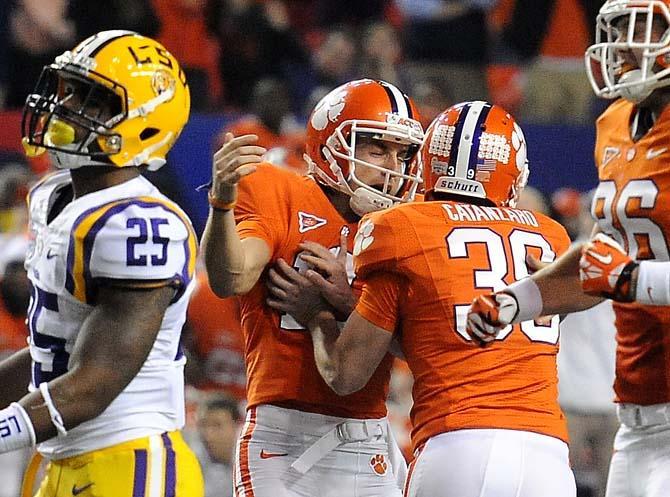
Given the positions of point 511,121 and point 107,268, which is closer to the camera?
point 107,268

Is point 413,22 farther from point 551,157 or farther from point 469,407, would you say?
point 469,407

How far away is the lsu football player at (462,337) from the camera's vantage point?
3.09 metres

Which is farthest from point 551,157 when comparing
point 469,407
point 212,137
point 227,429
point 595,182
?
point 469,407

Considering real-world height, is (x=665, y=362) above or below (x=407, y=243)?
below

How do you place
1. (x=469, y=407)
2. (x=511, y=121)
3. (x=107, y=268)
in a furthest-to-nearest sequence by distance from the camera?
(x=511, y=121) → (x=469, y=407) → (x=107, y=268)

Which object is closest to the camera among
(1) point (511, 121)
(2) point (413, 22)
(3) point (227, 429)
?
(1) point (511, 121)

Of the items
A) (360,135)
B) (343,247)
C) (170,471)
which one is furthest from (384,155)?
(170,471)

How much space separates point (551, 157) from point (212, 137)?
173cm

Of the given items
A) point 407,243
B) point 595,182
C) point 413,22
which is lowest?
point 595,182

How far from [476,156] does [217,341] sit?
3329mm

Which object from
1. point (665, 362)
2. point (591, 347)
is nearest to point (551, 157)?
point (591, 347)

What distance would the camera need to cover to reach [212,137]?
7.05 meters

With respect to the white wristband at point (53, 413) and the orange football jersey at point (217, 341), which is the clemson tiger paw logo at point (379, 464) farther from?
the orange football jersey at point (217, 341)

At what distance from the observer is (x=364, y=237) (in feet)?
10.5
